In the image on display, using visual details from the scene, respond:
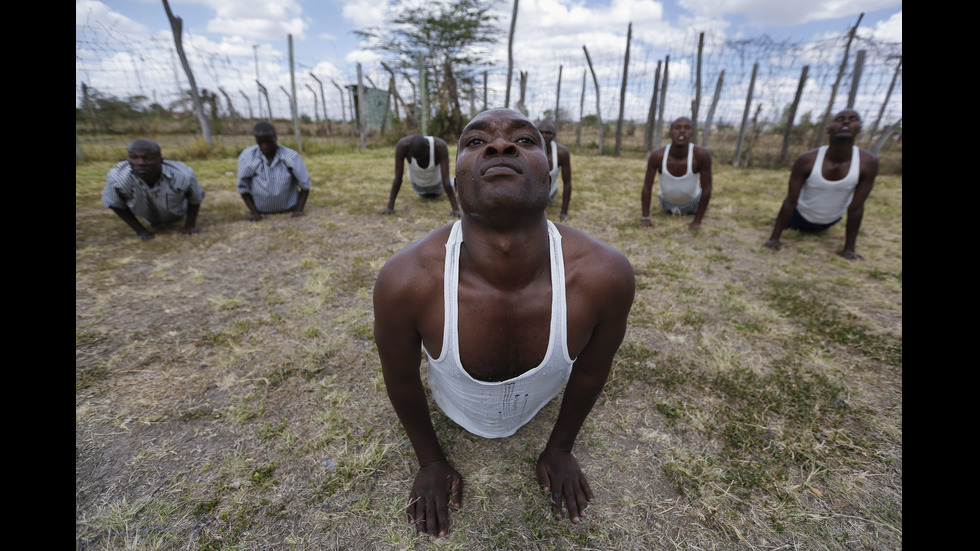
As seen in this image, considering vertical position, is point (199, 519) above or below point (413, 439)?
below

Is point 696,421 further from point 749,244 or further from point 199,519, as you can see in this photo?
point 749,244

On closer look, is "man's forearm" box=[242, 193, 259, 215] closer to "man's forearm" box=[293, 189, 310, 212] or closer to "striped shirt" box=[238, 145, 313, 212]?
"striped shirt" box=[238, 145, 313, 212]

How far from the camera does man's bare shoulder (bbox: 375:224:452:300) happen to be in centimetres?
142

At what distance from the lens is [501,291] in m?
1.45

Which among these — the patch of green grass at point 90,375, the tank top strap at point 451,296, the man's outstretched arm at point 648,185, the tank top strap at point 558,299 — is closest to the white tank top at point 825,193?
the man's outstretched arm at point 648,185

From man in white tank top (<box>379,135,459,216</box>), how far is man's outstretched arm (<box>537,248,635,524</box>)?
471cm

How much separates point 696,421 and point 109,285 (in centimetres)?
505

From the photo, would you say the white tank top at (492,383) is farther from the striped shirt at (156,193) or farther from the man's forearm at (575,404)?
the striped shirt at (156,193)

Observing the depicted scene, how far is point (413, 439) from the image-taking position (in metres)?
1.80

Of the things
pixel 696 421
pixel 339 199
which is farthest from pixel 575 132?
pixel 696 421

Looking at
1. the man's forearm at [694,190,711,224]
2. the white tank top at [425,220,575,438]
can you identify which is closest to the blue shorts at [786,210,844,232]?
the man's forearm at [694,190,711,224]

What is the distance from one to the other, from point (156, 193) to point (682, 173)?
6853mm

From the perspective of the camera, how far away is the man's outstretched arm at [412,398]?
4.72ft

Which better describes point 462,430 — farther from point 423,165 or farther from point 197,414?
point 423,165
